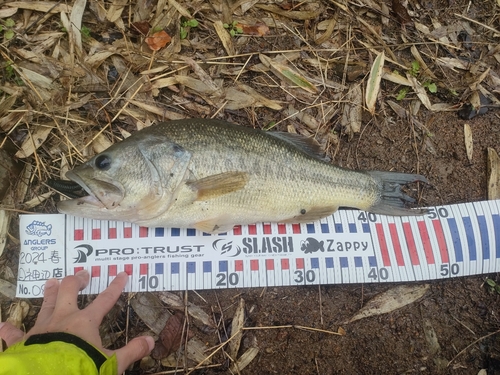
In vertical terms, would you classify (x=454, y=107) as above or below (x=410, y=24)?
below

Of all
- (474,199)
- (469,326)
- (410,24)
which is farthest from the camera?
(410,24)

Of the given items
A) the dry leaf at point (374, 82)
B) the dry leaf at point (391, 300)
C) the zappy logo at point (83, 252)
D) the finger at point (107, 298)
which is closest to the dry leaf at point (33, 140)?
the zappy logo at point (83, 252)

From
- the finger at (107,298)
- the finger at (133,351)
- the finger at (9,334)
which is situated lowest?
the finger at (133,351)

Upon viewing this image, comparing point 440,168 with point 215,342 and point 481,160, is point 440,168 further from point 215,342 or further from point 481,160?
point 215,342

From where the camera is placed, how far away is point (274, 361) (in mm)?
3432

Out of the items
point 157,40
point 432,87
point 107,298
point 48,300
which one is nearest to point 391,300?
point 432,87

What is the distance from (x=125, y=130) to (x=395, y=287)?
302 centimetres

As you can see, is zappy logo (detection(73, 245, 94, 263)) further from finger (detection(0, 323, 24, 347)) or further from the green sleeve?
the green sleeve

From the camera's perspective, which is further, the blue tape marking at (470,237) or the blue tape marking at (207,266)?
the blue tape marking at (470,237)

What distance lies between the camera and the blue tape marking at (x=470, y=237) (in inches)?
148

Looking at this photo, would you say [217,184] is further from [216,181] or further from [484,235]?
[484,235]

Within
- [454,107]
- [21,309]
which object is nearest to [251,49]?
[454,107]

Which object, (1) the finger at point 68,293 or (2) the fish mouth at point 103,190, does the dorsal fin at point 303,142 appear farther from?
(1) the finger at point 68,293

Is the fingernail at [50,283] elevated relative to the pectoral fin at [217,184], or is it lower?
lower
